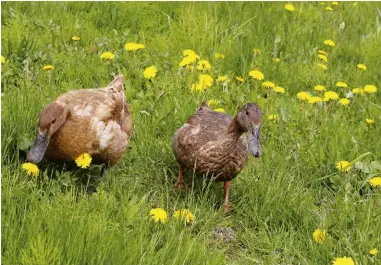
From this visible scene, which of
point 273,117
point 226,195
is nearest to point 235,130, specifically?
point 226,195

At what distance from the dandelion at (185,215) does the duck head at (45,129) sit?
2.61 feet

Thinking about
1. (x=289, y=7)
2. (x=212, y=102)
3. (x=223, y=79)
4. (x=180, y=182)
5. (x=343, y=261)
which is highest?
(x=289, y=7)

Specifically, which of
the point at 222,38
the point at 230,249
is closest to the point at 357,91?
the point at 222,38

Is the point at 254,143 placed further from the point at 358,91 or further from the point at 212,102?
the point at 358,91

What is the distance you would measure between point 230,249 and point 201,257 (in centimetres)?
65

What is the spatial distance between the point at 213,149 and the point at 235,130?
0.17 meters

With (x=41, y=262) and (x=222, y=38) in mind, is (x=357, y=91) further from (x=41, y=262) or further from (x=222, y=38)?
(x=41, y=262)

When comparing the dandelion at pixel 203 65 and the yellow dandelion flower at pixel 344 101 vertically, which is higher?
the dandelion at pixel 203 65

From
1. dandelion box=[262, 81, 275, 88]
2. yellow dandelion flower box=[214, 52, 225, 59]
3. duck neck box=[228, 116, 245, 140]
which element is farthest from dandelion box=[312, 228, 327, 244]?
yellow dandelion flower box=[214, 52, 225, 59]

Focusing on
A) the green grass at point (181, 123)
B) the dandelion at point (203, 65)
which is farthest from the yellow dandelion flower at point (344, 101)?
the dandelion at point (203, 65)

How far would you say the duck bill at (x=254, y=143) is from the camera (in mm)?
3395

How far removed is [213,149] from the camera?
145 inches

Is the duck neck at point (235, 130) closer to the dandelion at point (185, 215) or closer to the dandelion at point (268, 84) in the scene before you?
the dandelion at point (185, 215)

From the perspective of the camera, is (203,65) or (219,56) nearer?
(203,65)
